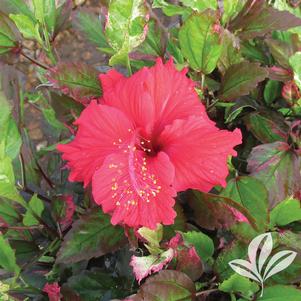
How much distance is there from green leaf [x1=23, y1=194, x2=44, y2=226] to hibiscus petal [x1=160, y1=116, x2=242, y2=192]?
0.28 meters

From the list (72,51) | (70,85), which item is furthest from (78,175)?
(72,51)

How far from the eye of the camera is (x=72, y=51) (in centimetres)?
211

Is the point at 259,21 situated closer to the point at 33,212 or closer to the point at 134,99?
the point at 134,99

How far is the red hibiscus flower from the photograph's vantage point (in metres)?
0.63

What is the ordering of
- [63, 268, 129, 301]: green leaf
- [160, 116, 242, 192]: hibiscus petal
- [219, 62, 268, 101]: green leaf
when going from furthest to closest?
1. [63, 268, 129, 301]: green leaf
2. [219, 62, 268, 101]: green leaf
3. [160, 116, 242, 192]: hibiscus petal

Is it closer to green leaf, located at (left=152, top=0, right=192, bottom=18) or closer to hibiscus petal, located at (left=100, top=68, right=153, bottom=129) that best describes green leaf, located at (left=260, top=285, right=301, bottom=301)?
hibiscus petal, located at (left=100, top=68, right=153, bottom=129)

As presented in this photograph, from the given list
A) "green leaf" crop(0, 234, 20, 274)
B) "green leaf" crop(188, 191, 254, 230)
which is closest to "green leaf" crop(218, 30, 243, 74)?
"green leaf" crop(188, 191, 254, 230)

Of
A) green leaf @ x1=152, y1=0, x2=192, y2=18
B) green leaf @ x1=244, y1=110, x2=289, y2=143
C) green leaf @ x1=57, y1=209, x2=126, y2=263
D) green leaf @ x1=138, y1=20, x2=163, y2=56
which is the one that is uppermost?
green leaf @ x1=152, y1=0, x2=192, y2=18

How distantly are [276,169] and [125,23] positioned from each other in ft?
1.00

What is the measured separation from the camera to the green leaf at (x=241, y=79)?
74 centimetres

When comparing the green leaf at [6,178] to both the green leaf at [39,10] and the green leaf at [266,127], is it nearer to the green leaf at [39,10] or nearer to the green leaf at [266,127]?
the green leaf at [39,10]

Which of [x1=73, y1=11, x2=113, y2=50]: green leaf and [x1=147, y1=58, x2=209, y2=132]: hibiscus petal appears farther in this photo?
[x1=73, y1=11, x2=113, y2=50]: green leaf

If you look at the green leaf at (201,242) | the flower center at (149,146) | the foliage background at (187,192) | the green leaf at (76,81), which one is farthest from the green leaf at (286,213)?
the green leaf at (76,81)

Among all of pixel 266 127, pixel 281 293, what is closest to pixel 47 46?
pixel 266 127
